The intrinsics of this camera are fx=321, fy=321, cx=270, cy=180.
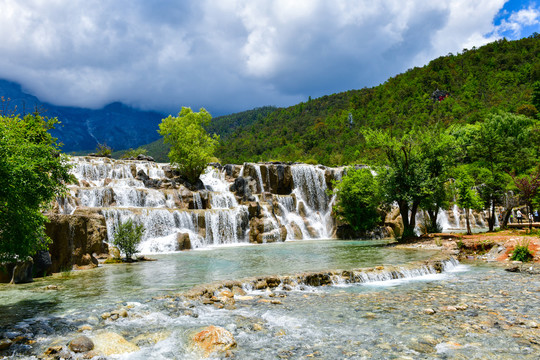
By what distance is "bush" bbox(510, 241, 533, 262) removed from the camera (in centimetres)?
1410

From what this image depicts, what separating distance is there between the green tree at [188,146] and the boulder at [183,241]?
15.5 m

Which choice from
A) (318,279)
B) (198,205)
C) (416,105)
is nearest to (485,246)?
(318,279)

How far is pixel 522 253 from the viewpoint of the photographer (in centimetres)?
1431

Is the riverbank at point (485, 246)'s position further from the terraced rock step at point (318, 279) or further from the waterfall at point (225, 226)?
the waterfall at point (225, 226)

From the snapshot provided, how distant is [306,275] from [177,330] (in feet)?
18.2

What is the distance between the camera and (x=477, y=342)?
5.50 metres

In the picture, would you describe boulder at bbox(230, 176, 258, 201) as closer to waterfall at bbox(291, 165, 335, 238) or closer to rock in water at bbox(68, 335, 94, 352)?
waterfall at bbox(291, 165, 335, 238)

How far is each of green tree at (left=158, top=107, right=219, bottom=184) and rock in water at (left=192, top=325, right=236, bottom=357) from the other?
114 ft

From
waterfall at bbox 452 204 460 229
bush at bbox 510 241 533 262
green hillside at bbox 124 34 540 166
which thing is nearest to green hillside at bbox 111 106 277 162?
green hillside at bbox 124 34 540 166

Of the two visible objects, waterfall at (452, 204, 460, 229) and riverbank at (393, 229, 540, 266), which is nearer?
riverbank at (393, 229, 540, 266)

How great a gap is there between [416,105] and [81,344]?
10211cm

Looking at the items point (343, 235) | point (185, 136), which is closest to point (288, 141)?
point (185, 136)

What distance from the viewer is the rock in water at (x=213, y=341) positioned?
18.2 ft

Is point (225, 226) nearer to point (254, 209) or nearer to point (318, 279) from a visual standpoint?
point (254, 209)
